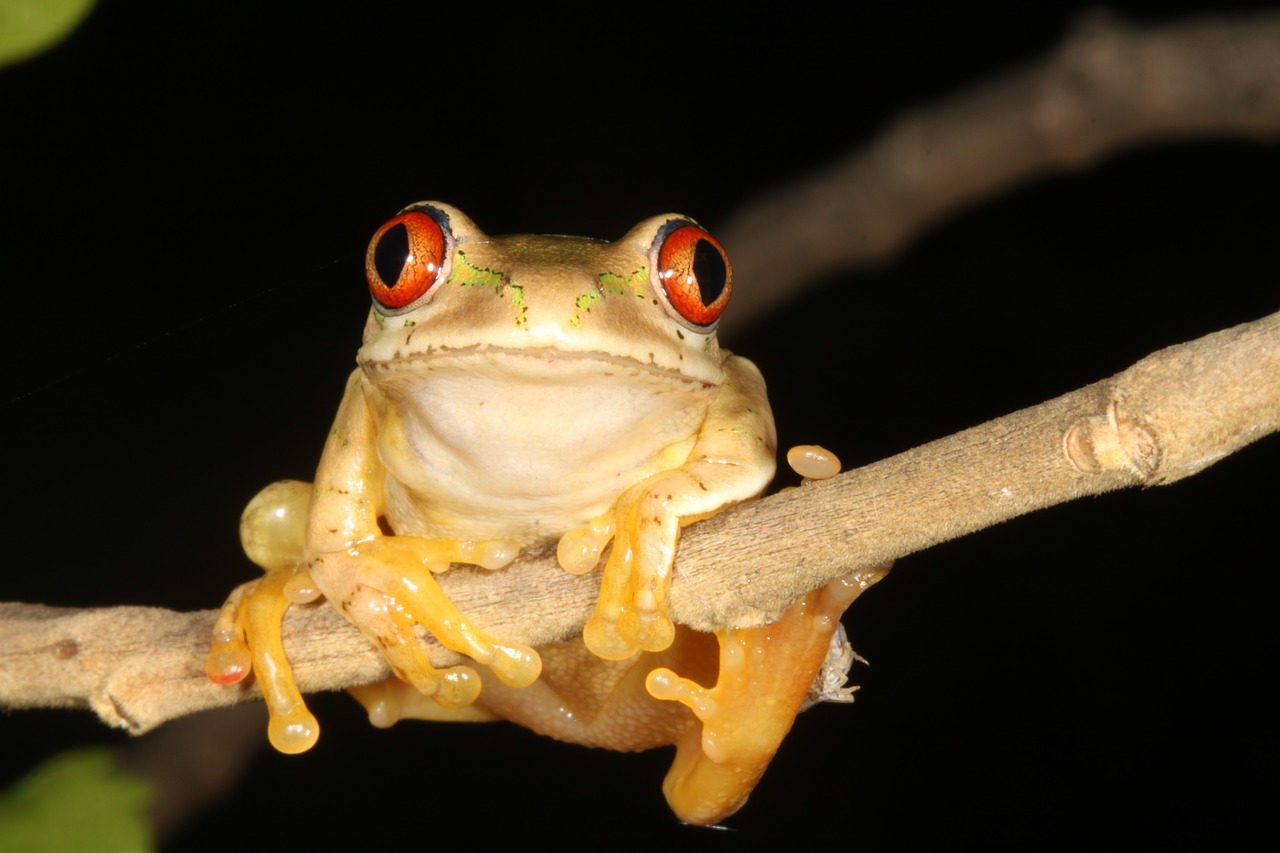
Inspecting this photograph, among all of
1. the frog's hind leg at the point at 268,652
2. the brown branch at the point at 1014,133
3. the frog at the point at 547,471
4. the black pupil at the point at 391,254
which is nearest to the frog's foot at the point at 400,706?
the frog at the point at 547,471

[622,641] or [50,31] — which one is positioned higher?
[50,31]

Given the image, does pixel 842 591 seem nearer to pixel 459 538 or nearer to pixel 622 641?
pixel 622 641

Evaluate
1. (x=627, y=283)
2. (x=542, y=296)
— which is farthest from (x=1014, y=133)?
(x=542, y=296)

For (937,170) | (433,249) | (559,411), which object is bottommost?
(559,411)

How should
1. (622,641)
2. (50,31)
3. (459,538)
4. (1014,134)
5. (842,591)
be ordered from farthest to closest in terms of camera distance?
1. (1014,134)
2. (459,538)
3. (842,591)
4. (622,641)
5. (50,31)

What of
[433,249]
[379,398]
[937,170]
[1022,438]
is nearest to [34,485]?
[379,398]

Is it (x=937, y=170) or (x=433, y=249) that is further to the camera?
(x=937, y=170)

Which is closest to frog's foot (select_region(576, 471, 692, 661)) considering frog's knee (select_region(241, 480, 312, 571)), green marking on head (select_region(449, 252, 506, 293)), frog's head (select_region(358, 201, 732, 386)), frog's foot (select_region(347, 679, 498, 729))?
frog's head (select_region(358, 201, 732, 386))

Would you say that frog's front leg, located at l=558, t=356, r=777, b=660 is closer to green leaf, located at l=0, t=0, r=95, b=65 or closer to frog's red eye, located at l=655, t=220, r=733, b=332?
frog's red eye, located at l=655, t=220, r=733, b=332

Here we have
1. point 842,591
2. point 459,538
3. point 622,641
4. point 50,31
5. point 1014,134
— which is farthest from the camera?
point 1014,134

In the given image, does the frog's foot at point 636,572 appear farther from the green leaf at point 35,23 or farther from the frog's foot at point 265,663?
the green leaf at point 35,23
